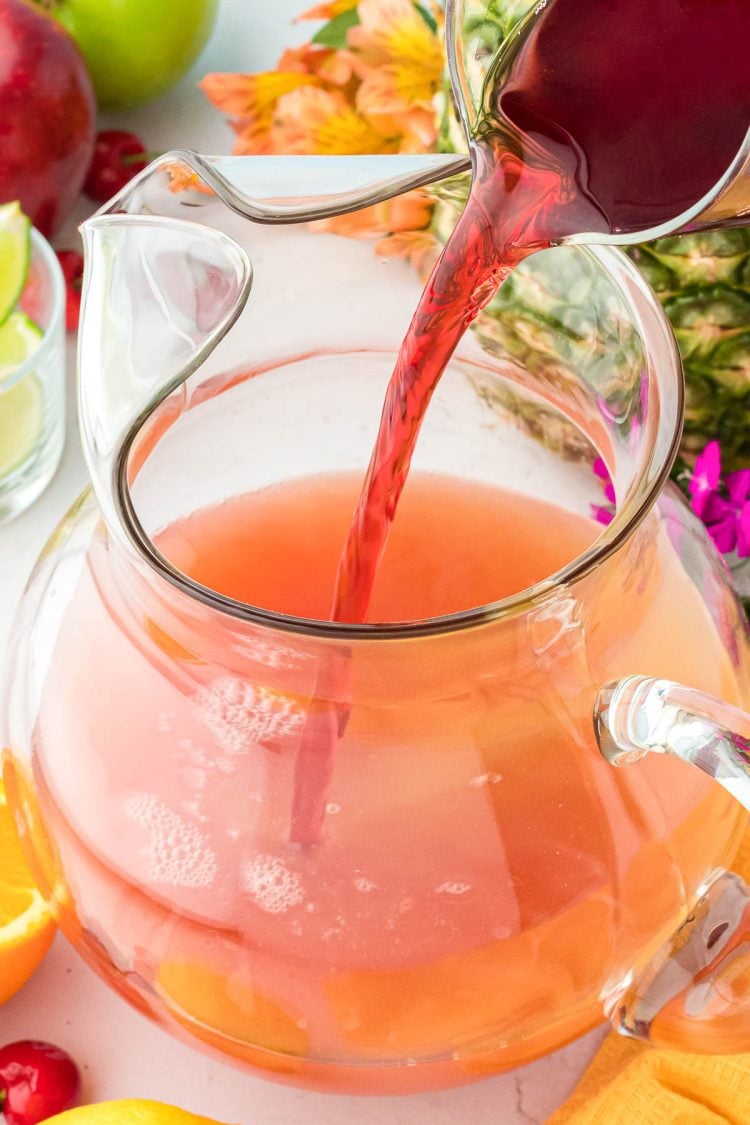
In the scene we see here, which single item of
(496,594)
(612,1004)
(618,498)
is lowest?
(612,1004)

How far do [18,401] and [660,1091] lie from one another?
0.72 m

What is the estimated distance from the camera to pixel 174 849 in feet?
2.30

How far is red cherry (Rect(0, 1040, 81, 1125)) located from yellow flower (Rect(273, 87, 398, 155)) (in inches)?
31.4

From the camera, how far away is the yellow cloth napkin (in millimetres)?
852

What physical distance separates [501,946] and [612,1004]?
4.1 inches

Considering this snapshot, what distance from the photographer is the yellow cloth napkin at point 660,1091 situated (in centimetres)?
85

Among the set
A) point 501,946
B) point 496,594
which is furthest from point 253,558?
point 501,946

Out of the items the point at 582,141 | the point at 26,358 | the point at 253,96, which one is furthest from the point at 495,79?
the point at 253,96

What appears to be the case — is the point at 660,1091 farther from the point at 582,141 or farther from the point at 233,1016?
the point at 582,141

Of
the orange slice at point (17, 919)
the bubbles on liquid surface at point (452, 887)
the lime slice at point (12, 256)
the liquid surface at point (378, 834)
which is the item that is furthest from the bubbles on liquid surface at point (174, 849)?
the lime slice at point (12, 256)

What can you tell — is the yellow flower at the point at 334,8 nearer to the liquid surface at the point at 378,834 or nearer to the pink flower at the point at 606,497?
the pink flower at the point at 606,497

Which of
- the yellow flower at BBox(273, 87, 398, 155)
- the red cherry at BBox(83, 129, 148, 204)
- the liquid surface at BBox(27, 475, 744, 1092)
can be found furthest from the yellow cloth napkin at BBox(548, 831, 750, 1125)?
the red cherry at BBox(83, 129, 148, 204)

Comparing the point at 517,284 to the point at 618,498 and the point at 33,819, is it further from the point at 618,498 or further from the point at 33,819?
the point at 33,819

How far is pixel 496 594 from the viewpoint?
0.86m
